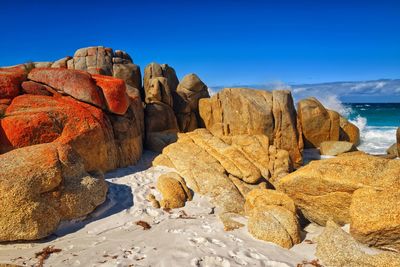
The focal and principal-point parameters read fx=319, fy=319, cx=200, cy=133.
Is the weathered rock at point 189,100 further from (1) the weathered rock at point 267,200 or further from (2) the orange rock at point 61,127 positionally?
(1) the weathered rock at point 267,200

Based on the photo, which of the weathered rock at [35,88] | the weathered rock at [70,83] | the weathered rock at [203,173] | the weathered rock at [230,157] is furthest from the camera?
the weathered rock at [70,83]

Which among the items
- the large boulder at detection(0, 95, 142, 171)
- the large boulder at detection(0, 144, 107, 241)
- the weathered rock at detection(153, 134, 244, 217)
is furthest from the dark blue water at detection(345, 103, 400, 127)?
the large boulder at detection(0, 144, 107, 241)

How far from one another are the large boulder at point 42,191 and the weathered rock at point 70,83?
3814 mm

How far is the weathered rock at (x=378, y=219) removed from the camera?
6750mm

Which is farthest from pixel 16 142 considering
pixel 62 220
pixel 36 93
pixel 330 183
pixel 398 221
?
pixel 398 221

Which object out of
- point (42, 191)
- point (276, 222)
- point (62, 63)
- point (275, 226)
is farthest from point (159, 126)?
point (275, 226)

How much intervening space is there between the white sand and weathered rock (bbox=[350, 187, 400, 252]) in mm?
1152

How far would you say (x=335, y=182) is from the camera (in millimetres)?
8430

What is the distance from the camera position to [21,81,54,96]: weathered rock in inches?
461

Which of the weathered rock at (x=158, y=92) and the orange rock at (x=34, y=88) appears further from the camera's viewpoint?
the weathered rock at (x=158, y=92)

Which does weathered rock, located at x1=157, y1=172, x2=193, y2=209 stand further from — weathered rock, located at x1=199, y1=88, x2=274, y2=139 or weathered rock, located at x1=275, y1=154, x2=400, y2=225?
weathered rock, located at x1=199, y1=88, x2=274, y2=139

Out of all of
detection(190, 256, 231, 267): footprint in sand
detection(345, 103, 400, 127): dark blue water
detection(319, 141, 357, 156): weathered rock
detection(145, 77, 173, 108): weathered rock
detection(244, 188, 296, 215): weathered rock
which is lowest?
detection(345, 103, 400, 127): dark blue water

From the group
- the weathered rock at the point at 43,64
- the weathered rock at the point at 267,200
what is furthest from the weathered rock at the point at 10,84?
the weathered rock at the point at 267,200

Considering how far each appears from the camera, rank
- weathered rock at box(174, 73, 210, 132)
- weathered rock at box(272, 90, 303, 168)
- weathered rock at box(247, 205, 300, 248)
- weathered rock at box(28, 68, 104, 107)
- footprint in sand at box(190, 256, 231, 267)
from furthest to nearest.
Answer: weathered rock at box(174, 73, 210, 132), weathered rock at box(272, 90, 303, 168), weathered rock at box(28, 68, 104, 107), weathered rock at box(247, 205, 300, 248), footprint in sand at box(190, 256, 231, 267)
